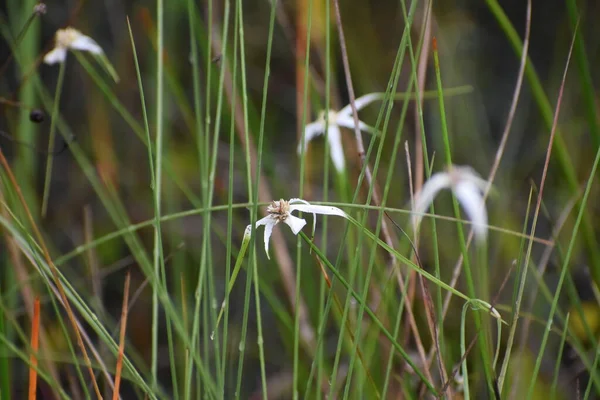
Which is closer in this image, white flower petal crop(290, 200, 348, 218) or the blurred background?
white flower petal crop(290, 200, 348, 218)

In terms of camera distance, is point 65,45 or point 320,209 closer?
point 320,209

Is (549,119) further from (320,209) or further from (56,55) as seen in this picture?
(56,55)

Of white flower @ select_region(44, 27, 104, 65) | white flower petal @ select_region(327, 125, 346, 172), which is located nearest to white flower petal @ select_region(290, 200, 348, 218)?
white flower petal @ select_region(327, 125, 346, 172)

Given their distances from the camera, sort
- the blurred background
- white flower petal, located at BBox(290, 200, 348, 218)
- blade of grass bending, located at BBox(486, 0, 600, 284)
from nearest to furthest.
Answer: white flower petal, located at BBox(290, 200, 348, 218) → blade of grass bending, located at BBox(486, 0, 600, 284) → the blurred background

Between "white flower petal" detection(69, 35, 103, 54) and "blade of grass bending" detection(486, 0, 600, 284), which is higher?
"white flower petal" detection(69, 35, 103, 54)

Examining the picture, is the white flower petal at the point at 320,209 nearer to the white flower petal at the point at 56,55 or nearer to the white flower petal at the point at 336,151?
the white flower petal at the point at 336,151

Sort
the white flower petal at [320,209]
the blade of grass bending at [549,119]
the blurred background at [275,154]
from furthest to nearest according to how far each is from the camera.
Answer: the blurred background at [275,154] < the blade of grass bending at [549,119] < the white flower petal at [320,209]

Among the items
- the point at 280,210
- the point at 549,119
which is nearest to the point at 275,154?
the point at 549,119

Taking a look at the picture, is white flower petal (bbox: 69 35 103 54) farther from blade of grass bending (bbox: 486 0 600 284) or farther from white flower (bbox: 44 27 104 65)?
blade of grass bending (bbox: 486 0 600 284)

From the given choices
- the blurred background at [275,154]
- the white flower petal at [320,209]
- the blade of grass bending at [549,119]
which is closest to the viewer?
the white flower petal at [320,209]

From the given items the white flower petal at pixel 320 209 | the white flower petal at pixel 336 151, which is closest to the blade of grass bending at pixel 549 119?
the white flower petal at pixel 336 151

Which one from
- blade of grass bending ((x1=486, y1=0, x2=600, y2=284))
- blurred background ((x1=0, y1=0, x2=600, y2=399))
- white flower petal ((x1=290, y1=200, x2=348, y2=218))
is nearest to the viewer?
white flower petal ((x1=290, y1=200, x2=348, y2=218))

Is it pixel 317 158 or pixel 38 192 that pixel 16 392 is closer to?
pixel 38 192
